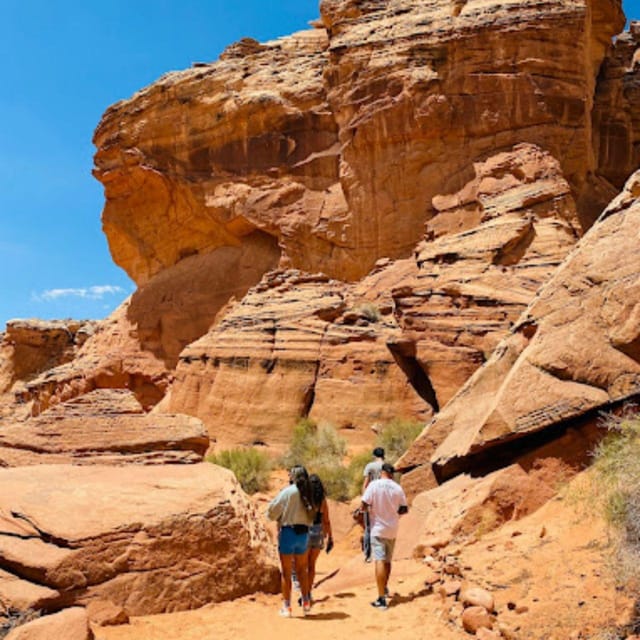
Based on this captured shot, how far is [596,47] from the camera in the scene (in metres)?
26.5

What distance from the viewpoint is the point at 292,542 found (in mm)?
6793

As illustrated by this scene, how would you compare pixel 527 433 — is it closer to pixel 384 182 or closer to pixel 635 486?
→ pixel 635 486

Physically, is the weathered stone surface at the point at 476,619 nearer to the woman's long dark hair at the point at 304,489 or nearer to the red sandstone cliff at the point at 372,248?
the woman's long dark hair at the point at 304,489

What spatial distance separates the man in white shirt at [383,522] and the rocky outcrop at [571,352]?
2.02m

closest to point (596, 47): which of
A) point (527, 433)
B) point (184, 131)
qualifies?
point (184, 131)

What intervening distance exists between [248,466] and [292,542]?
27.3ft

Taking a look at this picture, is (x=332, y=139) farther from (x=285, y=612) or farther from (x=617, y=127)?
(x=285, y=612)

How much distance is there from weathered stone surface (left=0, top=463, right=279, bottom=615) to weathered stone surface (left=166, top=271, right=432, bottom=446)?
912 centimetres

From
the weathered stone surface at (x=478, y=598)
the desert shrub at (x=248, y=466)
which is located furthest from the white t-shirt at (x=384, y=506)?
the desert shrub at (x=248, y=466)

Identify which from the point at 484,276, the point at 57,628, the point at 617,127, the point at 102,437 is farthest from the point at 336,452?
the point at 617,127

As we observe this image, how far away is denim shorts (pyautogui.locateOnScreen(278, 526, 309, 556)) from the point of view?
6.78 m

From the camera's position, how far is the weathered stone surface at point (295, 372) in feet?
55.5

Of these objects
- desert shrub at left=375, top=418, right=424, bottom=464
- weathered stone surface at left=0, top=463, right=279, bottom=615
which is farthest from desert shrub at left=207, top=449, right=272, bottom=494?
weathered stone surface at left=0, top=463, right=279, bottom=615

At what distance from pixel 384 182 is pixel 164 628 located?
2060 centimetres
